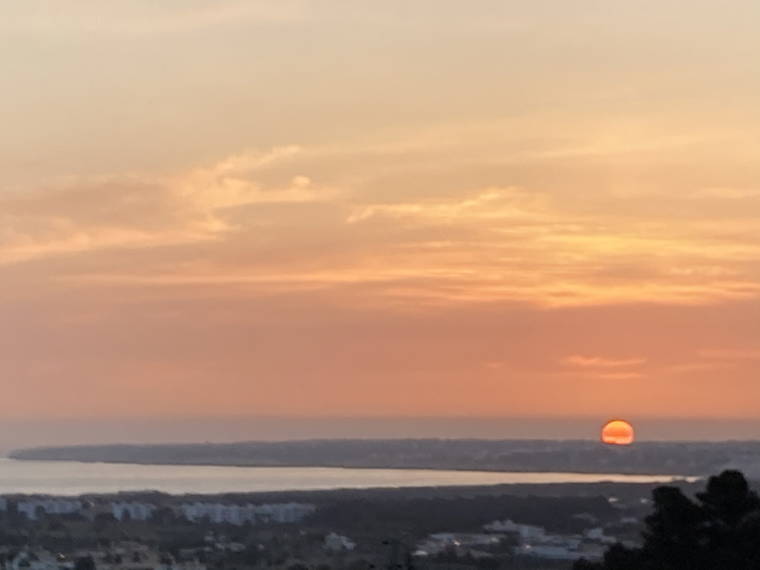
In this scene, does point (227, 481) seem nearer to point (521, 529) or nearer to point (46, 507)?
point (46, 507)

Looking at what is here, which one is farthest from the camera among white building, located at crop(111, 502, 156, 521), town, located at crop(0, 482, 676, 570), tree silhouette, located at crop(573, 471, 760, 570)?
white building, located at crop(111, 502, 156, 521)

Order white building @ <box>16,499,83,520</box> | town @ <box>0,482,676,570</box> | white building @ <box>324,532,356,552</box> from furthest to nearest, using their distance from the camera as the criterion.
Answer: white building @ <box>16,499,83,520</box> < white building @ <box>324,532,356,552</box> < town @ <box>0,482,676,570</box>

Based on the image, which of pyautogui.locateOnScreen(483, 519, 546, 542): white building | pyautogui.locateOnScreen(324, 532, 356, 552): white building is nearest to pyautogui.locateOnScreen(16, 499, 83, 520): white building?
pyautogui.locateOnScreen(324, 532, 356, 552): white building

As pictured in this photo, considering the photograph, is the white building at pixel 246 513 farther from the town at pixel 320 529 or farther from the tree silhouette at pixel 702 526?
the tree silhouette at pixel 702 526

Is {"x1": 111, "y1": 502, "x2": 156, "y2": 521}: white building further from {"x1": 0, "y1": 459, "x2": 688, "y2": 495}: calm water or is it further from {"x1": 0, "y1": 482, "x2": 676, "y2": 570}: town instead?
{"x1": 0, "y1": 459, "x2": 688, "y2": 495}: calm water

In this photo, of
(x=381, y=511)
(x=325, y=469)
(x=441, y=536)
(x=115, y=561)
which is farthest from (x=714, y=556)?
(x=325, y=469)

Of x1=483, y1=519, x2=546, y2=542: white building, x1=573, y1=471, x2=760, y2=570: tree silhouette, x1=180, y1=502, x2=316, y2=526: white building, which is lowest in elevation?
x1=573, y1=471, x2=760, y2=570: tree silhouette

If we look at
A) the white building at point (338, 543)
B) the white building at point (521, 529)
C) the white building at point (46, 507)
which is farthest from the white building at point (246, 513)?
the white building at point (338, 543)

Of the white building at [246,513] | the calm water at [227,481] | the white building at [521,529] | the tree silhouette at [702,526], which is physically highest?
the calm water at [227,481]

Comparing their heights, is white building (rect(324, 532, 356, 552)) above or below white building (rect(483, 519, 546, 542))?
below
